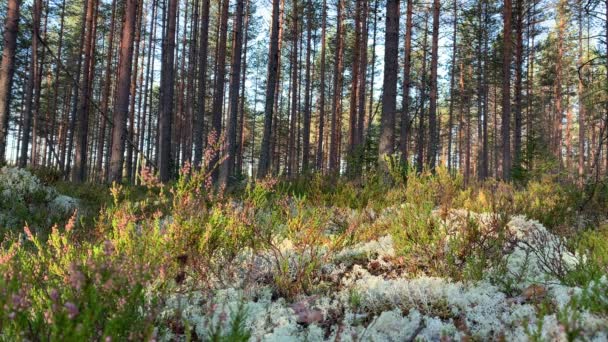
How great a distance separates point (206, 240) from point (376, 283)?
4.30ft

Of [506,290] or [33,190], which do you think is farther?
[33,190]

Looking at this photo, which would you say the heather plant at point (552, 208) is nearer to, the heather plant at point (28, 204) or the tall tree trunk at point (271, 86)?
the heather plant at point (28, 204)

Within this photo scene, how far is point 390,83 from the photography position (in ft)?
26.9

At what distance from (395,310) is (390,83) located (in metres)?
6.59

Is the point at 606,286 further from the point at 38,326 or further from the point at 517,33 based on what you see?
the point at 517,33

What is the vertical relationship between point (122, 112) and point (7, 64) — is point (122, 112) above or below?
A: below

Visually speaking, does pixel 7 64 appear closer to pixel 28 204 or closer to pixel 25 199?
pixel 25 199

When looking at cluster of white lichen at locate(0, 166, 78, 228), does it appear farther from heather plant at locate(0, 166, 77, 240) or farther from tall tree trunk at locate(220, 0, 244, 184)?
tall tree trunk at locate(220, 0, 244, 184)

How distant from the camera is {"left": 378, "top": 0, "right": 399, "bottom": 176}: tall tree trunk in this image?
809 cm

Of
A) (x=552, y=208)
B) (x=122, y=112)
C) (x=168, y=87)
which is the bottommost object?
(x=552, y=208)

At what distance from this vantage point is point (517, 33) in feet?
55.6

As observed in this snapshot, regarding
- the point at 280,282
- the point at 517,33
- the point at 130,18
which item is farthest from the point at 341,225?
the point at 517,33

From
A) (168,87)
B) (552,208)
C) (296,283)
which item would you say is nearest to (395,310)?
(296,283)

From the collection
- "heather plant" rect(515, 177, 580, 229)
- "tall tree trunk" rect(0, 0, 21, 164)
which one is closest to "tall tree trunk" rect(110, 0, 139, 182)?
"tall tree trunk" rect(0, 0, 21, 164)
